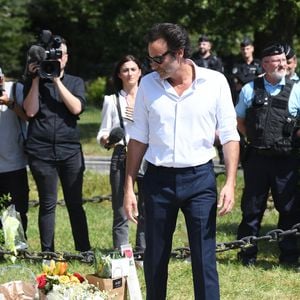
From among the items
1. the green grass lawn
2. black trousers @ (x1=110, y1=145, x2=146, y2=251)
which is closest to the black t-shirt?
black trousers @ (x1=110, y1=145, x2=146, y2=251)

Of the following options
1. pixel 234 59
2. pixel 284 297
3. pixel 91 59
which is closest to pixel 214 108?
pixel 284 297

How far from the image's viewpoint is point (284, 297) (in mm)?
6199

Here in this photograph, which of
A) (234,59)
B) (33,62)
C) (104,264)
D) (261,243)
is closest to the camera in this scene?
(104,264)

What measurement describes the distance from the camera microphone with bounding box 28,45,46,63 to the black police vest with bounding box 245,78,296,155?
1952 mm

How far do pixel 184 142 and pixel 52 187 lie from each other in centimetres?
252

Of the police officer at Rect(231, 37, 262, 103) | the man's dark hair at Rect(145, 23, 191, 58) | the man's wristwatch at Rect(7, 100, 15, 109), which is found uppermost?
the man's dark hair at Rect(145, 23, 191, 58)

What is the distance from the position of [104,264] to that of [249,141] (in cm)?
237

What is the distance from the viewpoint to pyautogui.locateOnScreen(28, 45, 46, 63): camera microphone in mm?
6827

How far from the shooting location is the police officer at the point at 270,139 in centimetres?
689

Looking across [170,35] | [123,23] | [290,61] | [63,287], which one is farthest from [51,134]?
[123,23]

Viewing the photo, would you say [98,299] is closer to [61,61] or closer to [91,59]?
[61,61]

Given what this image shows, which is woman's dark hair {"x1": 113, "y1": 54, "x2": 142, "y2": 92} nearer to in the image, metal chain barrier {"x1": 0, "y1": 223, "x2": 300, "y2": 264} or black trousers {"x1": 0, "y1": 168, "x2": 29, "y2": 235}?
black trousers {"x1": 0, "y1": 168, "x2": 29, "y2": 235}

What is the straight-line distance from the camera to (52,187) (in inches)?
279

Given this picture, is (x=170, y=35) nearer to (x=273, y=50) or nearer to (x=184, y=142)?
(x=184, y=142)
